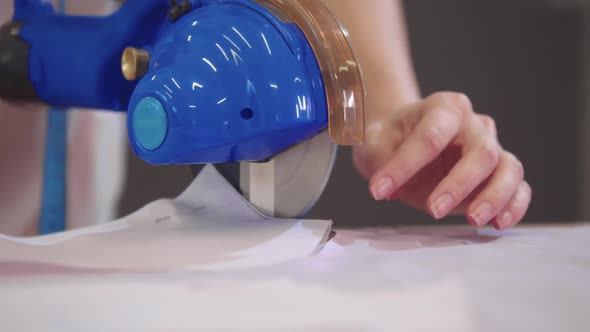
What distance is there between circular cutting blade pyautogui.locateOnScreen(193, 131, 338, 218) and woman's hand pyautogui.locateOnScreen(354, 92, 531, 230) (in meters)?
0.05

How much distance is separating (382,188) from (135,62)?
0.86 ft

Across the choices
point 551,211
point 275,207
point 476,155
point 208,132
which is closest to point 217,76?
point 208,132

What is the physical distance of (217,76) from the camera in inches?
17.9

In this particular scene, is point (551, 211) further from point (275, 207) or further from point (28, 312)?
point (28, 312)

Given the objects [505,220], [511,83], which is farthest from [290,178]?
[511,83]

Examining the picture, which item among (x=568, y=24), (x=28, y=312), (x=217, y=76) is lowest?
(x=28, y=312)

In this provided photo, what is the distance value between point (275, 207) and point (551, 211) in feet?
3.22

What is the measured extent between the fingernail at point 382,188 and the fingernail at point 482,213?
80 millimetres

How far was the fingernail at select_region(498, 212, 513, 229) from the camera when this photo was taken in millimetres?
538

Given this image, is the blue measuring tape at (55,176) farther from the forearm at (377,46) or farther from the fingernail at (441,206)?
the fingernail at (441,206)

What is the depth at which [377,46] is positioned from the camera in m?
0.87

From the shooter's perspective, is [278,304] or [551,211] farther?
[551,211]

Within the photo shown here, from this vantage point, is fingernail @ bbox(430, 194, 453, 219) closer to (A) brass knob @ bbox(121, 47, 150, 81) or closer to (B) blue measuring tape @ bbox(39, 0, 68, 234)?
(A) brass knob @ bbox(121, 47, 150, 81)

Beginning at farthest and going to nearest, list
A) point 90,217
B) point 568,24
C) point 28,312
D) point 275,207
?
point 568,24 < point 90,217 < point 275,207 < point 28,312
